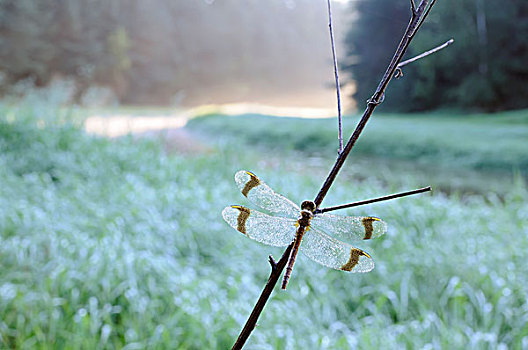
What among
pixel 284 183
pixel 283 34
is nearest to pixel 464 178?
pixel 284 183

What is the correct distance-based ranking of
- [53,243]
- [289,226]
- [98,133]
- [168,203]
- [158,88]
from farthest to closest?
[158,88] < [98,133] < [168,203] < [53,243] < [289,226]

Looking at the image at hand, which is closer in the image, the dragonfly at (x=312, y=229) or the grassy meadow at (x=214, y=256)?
the dragonfly at (x=312, y=229)

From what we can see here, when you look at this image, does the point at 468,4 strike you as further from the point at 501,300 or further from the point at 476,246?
the point at 501,300

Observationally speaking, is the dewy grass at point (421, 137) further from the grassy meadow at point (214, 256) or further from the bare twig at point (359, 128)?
the bare twig at point (359, 128)

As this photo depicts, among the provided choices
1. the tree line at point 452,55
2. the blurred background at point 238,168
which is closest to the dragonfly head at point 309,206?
the blurred background at point 238,168

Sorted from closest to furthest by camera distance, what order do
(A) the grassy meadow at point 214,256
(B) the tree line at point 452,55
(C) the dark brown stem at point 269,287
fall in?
1. (C) the dark brown stem at point 269,287
2. (A) the grassy meadow at point 214,256
3. (B) the tree line at point 452,55

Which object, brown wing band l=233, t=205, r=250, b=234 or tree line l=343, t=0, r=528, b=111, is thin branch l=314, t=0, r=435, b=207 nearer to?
brown wing band l=233, t=205, r=250, b=234

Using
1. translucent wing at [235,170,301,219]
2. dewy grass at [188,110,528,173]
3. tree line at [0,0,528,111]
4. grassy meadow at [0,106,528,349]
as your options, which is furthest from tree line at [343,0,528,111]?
translucent wing at [235,170,301,219]
